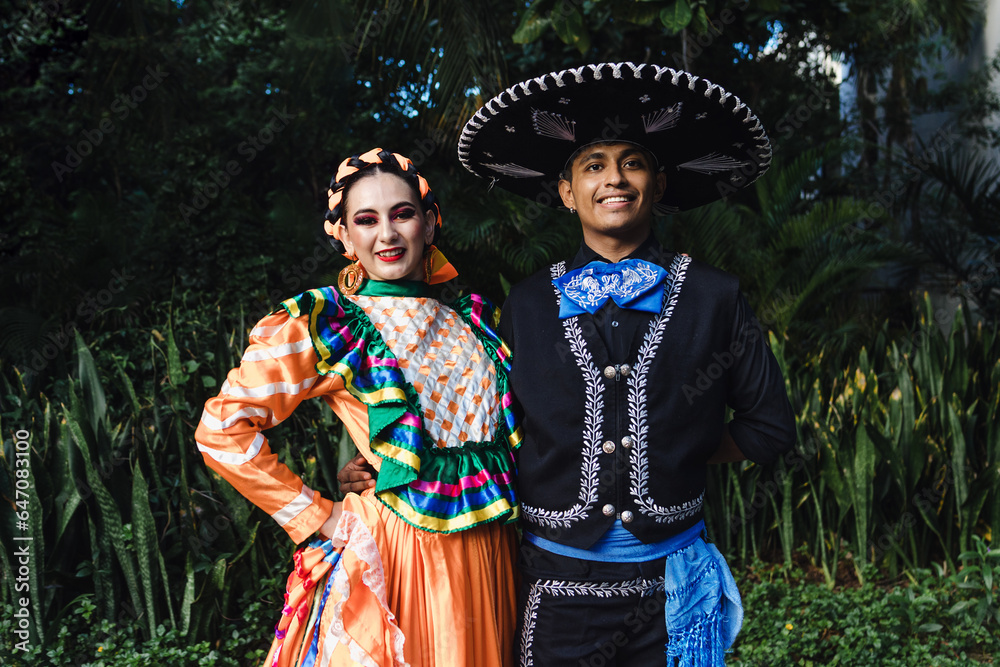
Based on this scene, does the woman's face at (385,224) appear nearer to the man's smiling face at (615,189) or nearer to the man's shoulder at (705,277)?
the man's smiling face at (615,189)

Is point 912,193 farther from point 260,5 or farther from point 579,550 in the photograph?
point 579,550

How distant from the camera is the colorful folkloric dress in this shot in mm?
1663

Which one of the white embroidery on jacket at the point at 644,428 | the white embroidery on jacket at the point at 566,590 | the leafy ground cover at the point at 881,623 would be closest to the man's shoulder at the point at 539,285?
the white embroidery on jacket at the point at 644,428

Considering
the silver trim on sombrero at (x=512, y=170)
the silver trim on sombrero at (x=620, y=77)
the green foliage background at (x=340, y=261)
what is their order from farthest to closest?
the green foliage background at (x=340, y=261) → the silver trim on sombrero at (x=512, y=170) → the silver trim on sombrero at (x=620, y=77)

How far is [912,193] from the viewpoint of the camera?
29.6 ft

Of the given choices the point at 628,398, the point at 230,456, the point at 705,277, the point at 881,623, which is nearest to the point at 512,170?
the point at 705,277

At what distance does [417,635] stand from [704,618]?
61 cm

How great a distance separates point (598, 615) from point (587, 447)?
35 centimetres

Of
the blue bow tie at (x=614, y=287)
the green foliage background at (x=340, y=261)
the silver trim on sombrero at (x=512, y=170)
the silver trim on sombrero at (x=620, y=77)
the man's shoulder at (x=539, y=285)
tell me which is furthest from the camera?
the green foliage background at (x=340, y=261)

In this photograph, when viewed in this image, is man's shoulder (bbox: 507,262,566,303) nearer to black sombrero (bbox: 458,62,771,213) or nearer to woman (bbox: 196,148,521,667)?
woman (bbox: 196,148,521,667)

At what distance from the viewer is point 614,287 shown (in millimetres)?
1770

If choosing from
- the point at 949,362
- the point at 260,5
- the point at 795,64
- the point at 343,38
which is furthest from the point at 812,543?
the point at 260,5

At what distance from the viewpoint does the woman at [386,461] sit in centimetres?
167

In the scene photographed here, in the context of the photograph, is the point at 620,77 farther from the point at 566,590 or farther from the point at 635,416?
the point at 566,590
